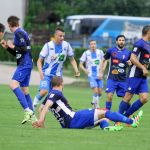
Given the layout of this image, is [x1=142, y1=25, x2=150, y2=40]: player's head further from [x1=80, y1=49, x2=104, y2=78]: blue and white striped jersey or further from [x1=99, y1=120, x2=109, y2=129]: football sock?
[x1=80, y1=49, x2=104, y2=78]: blue and white striped jersey

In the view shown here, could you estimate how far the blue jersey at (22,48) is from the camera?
17.2 meters

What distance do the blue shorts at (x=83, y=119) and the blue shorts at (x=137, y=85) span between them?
264 cm

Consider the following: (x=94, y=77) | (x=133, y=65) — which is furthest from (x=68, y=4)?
(x=133, y=65)

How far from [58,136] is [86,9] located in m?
77.4

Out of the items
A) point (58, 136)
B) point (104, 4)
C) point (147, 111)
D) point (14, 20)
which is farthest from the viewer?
point (104, 4)

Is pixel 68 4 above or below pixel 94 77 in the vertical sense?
below

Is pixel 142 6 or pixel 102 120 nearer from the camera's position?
pixel 102 120

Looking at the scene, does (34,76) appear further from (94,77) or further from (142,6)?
(142,6)

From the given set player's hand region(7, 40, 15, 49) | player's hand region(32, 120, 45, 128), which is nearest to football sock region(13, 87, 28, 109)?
player's hand region(7, 40, 15, 49)

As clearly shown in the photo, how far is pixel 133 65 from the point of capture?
17469 millimetres

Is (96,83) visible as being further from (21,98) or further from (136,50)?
(21,98)

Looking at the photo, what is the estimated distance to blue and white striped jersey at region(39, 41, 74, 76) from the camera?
Answer: 19094mm

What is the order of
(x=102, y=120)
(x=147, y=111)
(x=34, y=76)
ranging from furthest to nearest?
(x=34, y=76), (x=147, y=111), (x=102, y=120)

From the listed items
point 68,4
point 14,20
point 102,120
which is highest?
point 14,20
